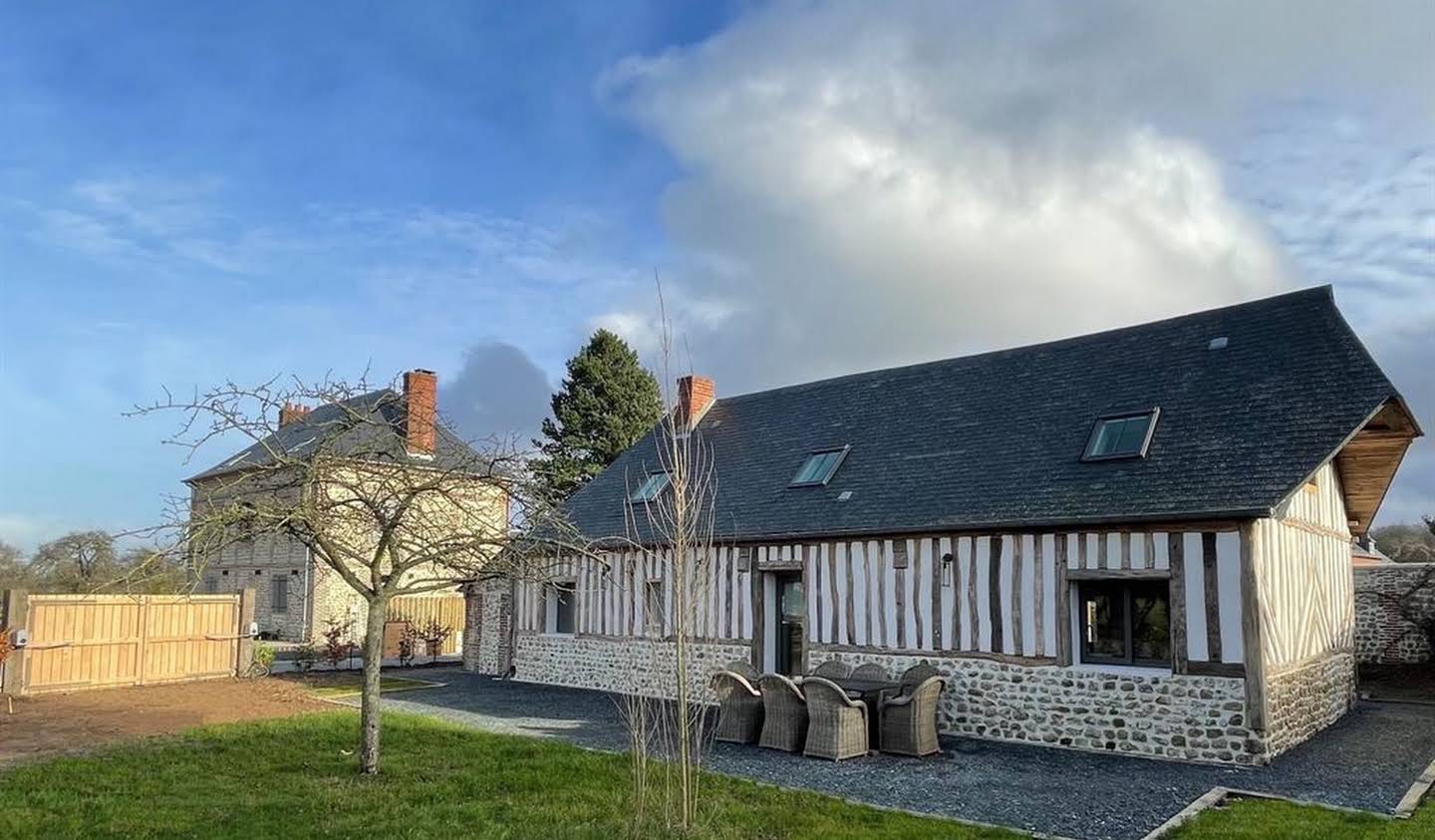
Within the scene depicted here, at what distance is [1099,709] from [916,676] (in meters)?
1.80

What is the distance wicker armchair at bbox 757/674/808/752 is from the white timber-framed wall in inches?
46.4

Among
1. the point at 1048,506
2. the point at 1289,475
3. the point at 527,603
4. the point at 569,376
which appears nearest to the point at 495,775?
the point at 1048,506

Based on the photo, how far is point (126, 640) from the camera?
48.7 feet

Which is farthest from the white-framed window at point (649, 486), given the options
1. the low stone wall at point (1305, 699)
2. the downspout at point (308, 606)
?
the downspout at point (308, 606)

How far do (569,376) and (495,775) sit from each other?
21.7 m

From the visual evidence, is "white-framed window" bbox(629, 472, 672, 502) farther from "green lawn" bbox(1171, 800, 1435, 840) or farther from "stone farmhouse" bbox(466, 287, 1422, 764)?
"green lawn" bbox(1171, 800, 1435, 840)

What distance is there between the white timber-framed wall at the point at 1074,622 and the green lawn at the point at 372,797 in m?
1.44

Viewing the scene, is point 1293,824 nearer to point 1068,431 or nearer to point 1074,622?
point 1074,622

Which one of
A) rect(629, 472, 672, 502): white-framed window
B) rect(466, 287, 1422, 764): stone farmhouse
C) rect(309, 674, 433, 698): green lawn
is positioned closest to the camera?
rect(466, 287, 1422, 764): stone farmhouse

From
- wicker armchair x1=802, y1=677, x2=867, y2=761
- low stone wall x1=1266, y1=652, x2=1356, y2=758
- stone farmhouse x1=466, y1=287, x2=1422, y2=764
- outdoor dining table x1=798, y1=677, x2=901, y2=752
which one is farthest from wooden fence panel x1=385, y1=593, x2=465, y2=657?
low stone wall x1=1266, y1=652, x2=1356, y2=758

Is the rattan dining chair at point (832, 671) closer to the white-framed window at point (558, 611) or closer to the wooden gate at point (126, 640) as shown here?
the white-framed window at point (558, 611)

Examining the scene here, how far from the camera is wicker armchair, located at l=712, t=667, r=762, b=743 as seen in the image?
32.4 feet

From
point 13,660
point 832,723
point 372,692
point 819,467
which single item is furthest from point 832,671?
point 13,660

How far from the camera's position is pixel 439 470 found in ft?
26.2
